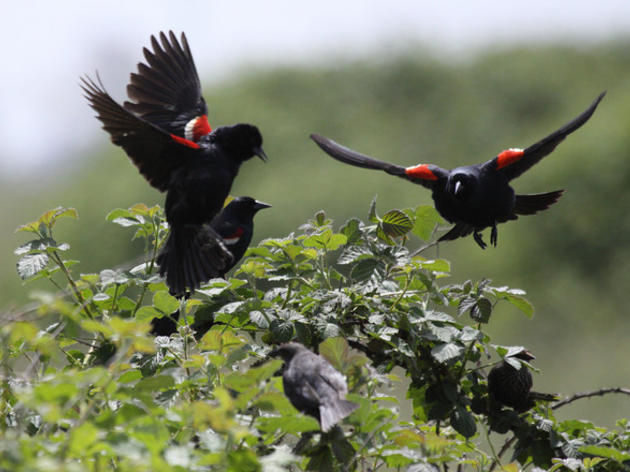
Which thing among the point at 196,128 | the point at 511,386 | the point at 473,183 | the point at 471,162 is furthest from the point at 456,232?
the point at 471,162

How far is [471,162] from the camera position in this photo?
37.8ft

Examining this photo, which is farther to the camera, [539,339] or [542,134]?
[542,134]

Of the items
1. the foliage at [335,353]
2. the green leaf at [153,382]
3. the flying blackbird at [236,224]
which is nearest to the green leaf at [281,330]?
the foliage at [335,353]

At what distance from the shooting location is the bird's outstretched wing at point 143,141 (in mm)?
2084

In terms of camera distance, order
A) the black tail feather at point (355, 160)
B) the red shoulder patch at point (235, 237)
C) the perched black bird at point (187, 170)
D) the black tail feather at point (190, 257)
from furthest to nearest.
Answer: the red shoulder patch at point (235, 237)
the black tail feather at point (355, 160)
the black tail feather at point (190, 257)
the perched black bird at point (187, 170)

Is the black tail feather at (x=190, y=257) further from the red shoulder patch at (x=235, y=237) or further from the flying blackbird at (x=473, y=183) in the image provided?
the red shoulder patch at (x=235, y=237)

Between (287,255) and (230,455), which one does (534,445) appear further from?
(230,455)

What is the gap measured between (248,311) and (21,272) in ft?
1.91

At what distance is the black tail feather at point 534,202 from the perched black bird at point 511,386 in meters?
1.04

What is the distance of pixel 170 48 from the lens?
2785mm

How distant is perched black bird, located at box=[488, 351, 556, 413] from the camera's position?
5.76 feet

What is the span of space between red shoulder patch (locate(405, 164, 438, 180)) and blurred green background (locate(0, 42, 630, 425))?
4.38 m

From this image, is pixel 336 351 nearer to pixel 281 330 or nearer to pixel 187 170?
pixel 281 330

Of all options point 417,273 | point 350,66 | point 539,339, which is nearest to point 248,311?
point 417,273
